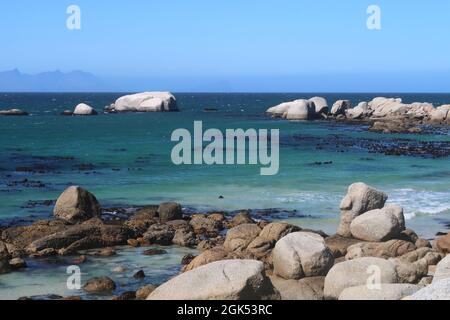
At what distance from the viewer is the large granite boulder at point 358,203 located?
21203 mm

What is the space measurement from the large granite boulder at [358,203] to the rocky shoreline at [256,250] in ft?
0.11

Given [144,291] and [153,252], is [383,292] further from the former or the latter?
[153,252]

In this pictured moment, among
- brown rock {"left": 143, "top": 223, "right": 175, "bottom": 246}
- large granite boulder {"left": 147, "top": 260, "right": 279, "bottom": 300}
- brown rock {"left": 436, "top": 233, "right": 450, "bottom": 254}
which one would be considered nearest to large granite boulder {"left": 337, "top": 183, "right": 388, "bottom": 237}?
brown rock {"left": 436, "top": 233, "right": 450, "bottom": 254}

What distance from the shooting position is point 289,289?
48.6 feet

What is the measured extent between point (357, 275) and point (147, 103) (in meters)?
98.7

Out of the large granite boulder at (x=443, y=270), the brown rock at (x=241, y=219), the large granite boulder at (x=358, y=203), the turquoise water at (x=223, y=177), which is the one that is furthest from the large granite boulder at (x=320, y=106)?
the large granite boulder at (x=443, y=270)

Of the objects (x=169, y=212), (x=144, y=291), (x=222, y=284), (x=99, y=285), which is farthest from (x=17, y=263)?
(x=222, y=284)

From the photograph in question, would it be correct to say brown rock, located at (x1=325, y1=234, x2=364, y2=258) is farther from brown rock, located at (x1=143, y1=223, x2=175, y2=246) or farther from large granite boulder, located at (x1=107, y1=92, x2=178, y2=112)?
large granite boulder, located at (x1=107, y1=92, x2=178, y2=112)

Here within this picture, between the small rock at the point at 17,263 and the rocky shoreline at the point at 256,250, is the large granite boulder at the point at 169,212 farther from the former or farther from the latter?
the small rock at the point at 17,263

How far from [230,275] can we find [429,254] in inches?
290

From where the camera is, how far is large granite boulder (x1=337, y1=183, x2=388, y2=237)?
21.2m

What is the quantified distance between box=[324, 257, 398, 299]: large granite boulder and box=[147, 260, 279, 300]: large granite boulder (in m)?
1.70

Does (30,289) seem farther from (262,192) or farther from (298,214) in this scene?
(262,192)

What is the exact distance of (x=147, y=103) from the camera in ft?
363
